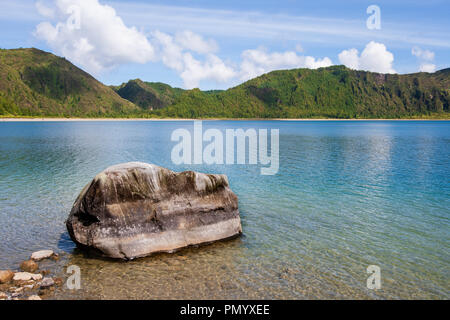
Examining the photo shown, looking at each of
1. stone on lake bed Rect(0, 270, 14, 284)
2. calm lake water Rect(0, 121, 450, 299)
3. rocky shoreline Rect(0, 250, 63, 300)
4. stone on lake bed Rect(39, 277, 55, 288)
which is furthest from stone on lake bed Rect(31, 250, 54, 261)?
stone on lake bed Rect(39, 277, 55, 288)

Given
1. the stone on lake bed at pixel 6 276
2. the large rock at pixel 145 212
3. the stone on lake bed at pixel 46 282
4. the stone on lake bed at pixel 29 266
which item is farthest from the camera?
the large rock at pixel 145 212

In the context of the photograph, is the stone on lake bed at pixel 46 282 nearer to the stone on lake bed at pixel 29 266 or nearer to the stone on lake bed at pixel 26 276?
the stone on lake bed at pixel 26 276

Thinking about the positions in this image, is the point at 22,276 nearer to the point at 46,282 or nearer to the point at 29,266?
the point at 29,266

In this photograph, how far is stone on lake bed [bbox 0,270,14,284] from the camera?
1122cm

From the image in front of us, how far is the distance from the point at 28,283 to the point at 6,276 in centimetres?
92

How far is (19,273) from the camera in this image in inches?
459

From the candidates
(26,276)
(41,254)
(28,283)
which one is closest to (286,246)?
(28,283)

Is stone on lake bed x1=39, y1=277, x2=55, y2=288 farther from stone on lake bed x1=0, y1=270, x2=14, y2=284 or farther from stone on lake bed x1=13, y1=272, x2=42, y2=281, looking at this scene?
stone on lake bed x1=0, y1=270, x2=14, y2=284

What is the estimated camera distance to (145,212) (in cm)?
1421

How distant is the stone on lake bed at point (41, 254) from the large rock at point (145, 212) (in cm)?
116

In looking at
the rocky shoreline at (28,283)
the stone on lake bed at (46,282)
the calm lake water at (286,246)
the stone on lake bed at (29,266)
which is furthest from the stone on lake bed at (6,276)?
the calm lake water at (286,246)

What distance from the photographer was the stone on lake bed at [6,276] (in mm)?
11218

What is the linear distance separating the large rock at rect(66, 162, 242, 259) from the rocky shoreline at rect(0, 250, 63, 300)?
206 centimetres
